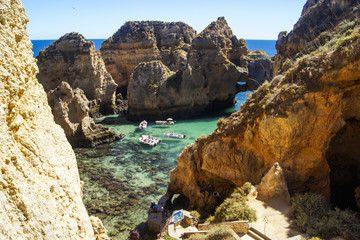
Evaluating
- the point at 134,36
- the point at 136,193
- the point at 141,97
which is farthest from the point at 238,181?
the point at 134,36

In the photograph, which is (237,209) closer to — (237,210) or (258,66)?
(237,210)

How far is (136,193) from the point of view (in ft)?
68.7

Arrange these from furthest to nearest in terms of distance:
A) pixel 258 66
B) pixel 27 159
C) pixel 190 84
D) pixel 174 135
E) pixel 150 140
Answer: pixel 258 66 < pixel 190 84 < pixel 174 135 < pixel 150 140 < pixel 27 159

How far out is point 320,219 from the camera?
32.9 feet

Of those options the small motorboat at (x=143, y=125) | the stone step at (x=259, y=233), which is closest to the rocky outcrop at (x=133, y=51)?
the small motorboat at (x=143, y=125)

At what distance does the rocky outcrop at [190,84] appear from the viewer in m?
43.4

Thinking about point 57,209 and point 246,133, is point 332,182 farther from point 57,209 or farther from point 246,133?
point 57,209

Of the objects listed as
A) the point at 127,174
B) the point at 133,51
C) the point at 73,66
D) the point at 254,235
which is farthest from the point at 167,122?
the point at 254,235

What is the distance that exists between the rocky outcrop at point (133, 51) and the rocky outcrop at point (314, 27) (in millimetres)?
29737

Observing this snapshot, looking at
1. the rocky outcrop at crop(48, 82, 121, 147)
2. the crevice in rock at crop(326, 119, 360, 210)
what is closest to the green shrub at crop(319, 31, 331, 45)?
the crevice in rock at crop(326, 119, 360, 210)

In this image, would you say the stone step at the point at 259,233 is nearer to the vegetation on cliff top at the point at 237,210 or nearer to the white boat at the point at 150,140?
the vegetation on cliff top at the point at 237,210

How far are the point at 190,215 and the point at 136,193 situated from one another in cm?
778

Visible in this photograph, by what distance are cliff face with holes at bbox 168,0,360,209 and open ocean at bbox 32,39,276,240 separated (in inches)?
191

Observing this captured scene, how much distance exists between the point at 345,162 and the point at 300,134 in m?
5.20
